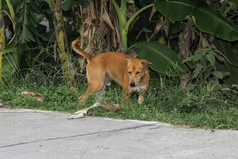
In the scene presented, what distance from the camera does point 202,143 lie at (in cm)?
446

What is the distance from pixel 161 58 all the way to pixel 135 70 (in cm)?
64

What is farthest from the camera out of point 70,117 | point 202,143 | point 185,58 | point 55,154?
point 185,58

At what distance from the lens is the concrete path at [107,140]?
4.10m

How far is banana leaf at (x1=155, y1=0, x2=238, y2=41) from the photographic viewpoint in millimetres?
7727

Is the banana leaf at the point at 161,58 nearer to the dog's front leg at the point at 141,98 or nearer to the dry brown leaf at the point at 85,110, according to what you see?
the dog's front leg at the point at 141,98

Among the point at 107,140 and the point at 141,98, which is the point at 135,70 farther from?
the point at 107,140

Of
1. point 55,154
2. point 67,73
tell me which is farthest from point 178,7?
point 55,154

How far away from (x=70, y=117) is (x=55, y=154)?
1.71m

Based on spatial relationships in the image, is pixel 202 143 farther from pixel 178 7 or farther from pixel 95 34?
pixel 95 34

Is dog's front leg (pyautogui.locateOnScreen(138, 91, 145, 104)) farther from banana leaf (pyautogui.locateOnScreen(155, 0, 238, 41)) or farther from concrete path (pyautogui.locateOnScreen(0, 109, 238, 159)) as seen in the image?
concrete path (pyautogui.locateOnScreen(0, 109, 238, 159))

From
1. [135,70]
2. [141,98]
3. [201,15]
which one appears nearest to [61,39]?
[135,70]

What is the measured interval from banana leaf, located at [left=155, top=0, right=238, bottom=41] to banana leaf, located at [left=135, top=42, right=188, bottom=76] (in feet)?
1.86

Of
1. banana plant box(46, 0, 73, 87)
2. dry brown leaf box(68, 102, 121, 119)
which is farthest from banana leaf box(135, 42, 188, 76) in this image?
dry brown leaf box(68, 102, 121, 119)

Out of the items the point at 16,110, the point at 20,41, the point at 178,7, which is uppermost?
the point at 178,7
